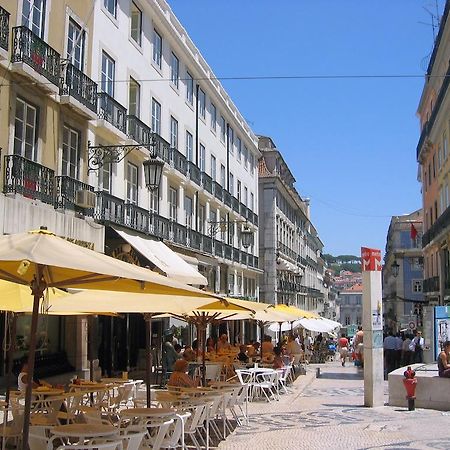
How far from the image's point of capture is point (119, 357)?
22.1 metres

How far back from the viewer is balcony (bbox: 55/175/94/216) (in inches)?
643

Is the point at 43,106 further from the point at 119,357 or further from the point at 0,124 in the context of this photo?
the point at 119,357

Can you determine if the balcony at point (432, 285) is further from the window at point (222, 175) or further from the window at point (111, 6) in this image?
the window at point (111, 6)

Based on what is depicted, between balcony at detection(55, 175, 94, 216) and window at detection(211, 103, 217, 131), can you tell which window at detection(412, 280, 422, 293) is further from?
balcony at detection(55, 175, 94, 216)

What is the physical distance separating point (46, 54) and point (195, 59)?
47.4 feet

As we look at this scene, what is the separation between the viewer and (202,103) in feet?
106

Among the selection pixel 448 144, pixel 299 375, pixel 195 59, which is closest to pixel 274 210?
pixel 448 144

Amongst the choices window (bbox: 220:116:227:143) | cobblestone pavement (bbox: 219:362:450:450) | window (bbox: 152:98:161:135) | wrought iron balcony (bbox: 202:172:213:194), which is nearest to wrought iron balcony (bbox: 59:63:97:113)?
window (bbox: 152:98:161:135)

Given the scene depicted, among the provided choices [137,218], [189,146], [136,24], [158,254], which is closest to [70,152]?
[137,218]

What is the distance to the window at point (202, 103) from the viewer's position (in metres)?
31.5

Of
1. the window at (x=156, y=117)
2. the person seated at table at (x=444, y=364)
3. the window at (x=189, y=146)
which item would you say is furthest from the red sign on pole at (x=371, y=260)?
the window at (x=189, y=146)

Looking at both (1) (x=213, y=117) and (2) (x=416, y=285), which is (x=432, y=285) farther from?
(2) (x=416, y=285)

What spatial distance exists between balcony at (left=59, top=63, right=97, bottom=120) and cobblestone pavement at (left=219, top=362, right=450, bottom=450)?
914cm

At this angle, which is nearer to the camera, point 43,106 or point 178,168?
point 43,106
